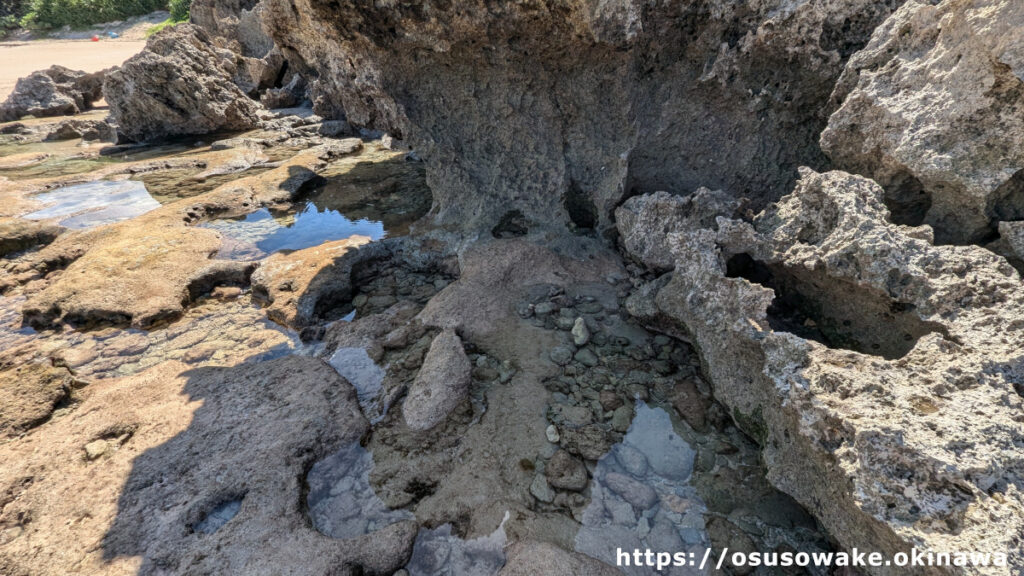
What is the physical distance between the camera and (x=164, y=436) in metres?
2.95

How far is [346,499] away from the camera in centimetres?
266

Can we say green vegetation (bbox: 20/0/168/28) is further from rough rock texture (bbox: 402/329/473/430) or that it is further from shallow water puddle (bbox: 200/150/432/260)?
rough rock texture (bbox: 402/329/473/430)

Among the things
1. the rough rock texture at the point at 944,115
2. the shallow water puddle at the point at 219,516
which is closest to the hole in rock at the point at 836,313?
the rough rock texture at the point at 944,115

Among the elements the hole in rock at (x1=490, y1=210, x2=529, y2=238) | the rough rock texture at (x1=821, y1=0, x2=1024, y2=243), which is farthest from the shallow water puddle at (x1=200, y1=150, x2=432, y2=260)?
the rough rock texture at (x1=821, y1=0, x2=1024, y2=243)

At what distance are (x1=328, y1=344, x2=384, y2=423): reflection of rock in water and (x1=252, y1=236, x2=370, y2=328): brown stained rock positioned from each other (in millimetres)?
756

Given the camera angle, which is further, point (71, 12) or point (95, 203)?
point (71, 12)

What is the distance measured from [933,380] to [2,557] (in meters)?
4.54

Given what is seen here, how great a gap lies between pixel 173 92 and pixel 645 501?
13746 millimetres

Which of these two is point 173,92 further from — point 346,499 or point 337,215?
point 346,499

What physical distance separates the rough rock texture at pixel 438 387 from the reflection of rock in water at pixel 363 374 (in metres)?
0.26

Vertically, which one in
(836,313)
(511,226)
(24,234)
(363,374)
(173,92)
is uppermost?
(173,92)

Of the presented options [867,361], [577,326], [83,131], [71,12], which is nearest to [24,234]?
[577,326]

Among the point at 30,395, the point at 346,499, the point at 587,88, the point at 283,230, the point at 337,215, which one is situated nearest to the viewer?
the point at 346,499

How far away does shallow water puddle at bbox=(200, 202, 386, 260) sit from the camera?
227 inches
